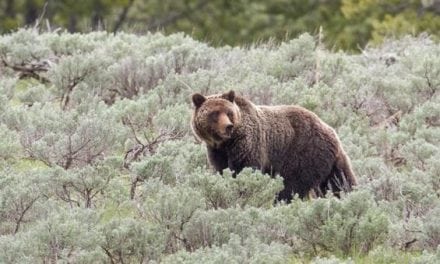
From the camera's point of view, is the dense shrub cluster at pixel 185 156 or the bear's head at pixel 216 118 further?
the bear's head at pixel 216 118

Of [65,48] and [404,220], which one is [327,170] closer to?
A: [404,220]

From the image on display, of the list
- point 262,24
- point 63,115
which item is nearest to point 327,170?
point 63,115

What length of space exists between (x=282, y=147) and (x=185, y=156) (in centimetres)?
79

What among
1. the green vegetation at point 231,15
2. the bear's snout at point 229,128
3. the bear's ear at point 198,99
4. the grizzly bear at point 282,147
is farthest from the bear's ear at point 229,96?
the green vegetation at point 231,15

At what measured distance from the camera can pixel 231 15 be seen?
113 ft

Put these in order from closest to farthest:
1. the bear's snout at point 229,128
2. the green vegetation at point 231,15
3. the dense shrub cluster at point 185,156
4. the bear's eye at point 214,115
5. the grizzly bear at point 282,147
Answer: the dense shrub cluster at point 185,156 → the bear's snout at point 229,128 → the bear's eye at point 214,115 → the grizzly bear at point 282,147 → the green vegetation at point 231,15

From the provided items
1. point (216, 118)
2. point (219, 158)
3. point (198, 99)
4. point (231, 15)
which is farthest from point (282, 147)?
point (231, 15)

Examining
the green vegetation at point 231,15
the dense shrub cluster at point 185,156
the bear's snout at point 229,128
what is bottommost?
the green vegetation at point 231,15

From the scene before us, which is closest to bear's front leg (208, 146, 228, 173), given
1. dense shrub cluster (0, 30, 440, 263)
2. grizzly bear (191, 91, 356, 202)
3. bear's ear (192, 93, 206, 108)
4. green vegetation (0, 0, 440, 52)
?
grizzly bear (191, 91, 356, 202)

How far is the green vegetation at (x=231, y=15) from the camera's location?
2961 cm

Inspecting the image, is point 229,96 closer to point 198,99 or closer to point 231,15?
point 198,99

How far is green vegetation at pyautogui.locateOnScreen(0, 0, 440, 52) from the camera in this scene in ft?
97.1

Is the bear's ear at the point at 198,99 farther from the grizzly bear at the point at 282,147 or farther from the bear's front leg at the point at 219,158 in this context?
the bear's front leg at the point at 219,158

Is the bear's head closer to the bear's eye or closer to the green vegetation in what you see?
the bear's eye
